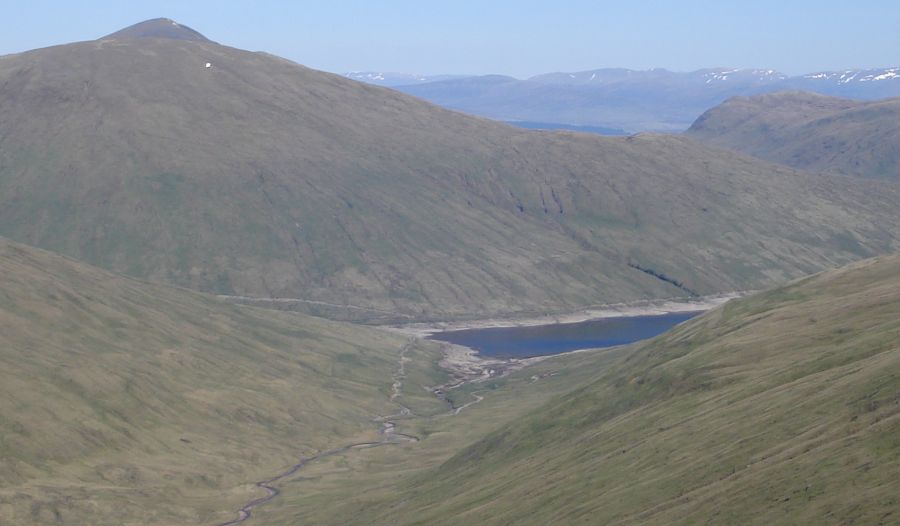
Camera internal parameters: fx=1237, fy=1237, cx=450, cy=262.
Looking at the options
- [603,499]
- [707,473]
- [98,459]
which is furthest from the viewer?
[98,459]

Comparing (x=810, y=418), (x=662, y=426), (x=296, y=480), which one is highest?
(x=810, y=418)

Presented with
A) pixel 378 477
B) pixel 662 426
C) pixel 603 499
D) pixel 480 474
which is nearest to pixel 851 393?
pixel 603 499

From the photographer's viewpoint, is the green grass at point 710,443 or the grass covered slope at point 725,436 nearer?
the grass covered slope at point 725,436

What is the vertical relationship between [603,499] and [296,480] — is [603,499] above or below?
above

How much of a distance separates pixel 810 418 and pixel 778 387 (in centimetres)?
2013

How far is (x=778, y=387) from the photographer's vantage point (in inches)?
4626

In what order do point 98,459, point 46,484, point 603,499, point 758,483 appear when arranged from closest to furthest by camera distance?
point 758,483
point 603,499
point 46,484
point 98,459

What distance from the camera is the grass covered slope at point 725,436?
8212cm

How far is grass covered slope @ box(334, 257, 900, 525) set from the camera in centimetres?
8212

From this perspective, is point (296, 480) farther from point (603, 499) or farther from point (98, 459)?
point (603, 499)

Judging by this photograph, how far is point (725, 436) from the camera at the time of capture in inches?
4173

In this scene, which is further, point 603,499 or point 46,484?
point 46,484

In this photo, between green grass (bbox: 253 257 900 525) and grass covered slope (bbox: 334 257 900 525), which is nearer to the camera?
grass covered slope (bbox: 334 257 900 525)

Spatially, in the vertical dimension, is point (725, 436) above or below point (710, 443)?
above
